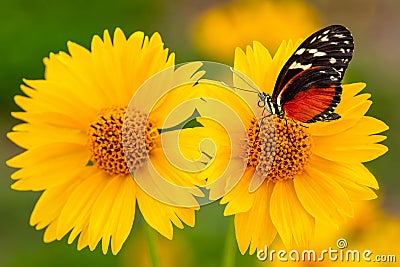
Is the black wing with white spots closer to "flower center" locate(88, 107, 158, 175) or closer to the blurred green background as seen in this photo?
"flower center" locate(88, 107, 158, 175)

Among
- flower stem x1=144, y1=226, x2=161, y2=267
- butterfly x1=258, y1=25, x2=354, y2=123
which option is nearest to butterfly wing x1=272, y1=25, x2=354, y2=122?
butterfly x1=258, y1=25, x2=354, y2=123

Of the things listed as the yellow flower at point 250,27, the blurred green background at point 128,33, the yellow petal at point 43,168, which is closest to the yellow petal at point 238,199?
the yellow petal at point 43,168

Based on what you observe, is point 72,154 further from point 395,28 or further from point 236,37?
point 395,28

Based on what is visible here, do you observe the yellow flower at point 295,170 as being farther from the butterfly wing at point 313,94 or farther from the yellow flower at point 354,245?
the yellow flower at point 354,245

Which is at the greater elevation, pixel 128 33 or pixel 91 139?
pixel 128 33

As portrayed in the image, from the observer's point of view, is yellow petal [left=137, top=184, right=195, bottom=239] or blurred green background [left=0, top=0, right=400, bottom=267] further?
blurred green background [left=0, top=0, right=400, bottom=267]

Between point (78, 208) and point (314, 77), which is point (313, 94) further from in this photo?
point (78, 208)

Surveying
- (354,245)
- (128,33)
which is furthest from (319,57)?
(128,33)
